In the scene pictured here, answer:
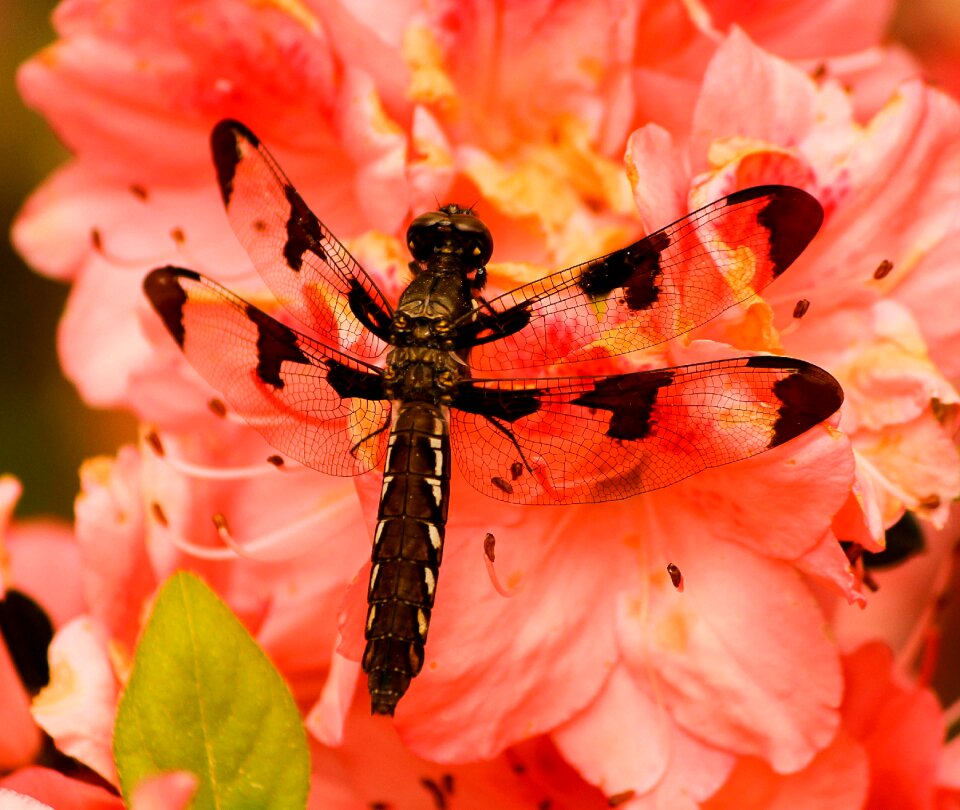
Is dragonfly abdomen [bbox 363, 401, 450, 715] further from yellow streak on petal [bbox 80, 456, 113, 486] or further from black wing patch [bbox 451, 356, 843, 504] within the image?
yellow streak on petal [bbox 80, 456, 113, 486]

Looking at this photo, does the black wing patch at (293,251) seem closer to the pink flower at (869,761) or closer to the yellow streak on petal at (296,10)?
the yellow streak on petal at (296,10)

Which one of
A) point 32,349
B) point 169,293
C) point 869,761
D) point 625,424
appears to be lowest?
point 869,761

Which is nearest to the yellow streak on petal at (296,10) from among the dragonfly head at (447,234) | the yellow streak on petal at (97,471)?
the dragonfly head at (447,234)

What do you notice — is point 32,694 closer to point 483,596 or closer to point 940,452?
point 483,596

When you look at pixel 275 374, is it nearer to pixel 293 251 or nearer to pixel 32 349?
pixel 293 251

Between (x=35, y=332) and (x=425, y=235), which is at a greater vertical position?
(x=35, y=332)

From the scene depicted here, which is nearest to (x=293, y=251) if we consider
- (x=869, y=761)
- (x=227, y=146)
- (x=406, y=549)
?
(x=227, y=146)

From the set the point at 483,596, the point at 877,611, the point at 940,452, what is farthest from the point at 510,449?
the point at 877,611
